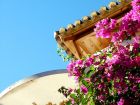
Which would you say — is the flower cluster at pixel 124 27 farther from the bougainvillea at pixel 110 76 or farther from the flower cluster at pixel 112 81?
the flower cluster at pixel 112 81

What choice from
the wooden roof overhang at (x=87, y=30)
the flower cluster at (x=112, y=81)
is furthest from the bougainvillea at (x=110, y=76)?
the wooden roof overhang at (x=87, y=30)

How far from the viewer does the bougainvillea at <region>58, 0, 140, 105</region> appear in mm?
5055

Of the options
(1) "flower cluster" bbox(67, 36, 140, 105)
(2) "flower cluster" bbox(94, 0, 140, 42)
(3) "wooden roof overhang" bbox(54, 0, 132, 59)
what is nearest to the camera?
(1) "flower cluster" bbox(67, 36, 140, 105)

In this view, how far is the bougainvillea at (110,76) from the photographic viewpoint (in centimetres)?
505

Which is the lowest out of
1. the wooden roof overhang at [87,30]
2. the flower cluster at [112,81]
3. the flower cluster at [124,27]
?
the flower cluster at [112,81]

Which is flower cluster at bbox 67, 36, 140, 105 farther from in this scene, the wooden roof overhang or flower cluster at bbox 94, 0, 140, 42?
the wooden roof overhang

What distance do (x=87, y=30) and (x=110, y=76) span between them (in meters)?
3.25

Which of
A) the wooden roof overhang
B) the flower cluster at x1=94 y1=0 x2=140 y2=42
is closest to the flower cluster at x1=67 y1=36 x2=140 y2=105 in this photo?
the flower cluster at x1=94 y1=0 x2=140 y2=42

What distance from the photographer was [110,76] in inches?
202

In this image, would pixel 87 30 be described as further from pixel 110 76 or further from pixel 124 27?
pixel 110 76

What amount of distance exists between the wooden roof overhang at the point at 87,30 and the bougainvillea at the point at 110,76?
249cm

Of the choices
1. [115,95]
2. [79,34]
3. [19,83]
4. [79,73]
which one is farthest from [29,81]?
[79,34]

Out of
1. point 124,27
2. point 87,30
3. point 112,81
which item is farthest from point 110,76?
point 87,30

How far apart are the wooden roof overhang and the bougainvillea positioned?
2489 millimetres
